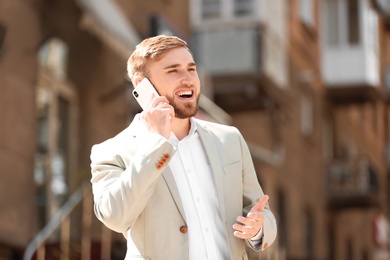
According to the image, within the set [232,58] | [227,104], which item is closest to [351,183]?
[227,104]

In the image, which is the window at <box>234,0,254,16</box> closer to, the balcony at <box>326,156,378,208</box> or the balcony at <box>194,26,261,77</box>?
the balcony at <box>194,26,261,77</box>

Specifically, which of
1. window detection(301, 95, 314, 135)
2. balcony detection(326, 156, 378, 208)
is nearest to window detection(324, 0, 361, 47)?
window detection(301, 95, 314, 135)

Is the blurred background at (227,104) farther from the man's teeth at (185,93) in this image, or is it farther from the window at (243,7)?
the man's teeth at (185,93)

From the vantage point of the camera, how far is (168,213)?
405 cm

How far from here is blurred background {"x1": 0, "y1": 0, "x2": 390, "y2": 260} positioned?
1255cm

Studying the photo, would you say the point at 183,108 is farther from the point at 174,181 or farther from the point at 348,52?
the point at 348,52

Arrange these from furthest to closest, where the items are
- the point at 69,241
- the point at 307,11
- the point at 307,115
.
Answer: the point at 307,115 < the point at 307,11 < the point at 69,241

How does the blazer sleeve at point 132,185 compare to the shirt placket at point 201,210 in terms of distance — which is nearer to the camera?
the blazer sleeve at point 132,185

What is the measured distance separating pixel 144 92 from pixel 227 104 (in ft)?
63.9

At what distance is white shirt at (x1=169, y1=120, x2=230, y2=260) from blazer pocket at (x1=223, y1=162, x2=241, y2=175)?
0.20ft

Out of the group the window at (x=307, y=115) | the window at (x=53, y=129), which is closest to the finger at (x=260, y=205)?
the window at (x=53, y=129)

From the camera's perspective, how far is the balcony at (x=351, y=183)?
103ft

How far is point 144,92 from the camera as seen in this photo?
13.5 ft

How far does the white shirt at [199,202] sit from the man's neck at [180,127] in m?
0.04
